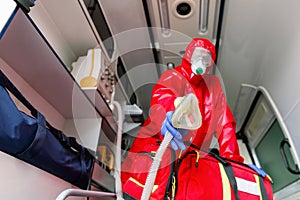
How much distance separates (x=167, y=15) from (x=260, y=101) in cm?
144

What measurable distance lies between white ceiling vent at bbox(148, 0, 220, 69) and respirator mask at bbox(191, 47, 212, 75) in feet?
1.30

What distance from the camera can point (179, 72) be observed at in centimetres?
155

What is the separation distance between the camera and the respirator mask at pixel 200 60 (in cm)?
144

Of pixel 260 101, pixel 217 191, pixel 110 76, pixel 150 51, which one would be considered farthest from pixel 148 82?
pixel 260 101

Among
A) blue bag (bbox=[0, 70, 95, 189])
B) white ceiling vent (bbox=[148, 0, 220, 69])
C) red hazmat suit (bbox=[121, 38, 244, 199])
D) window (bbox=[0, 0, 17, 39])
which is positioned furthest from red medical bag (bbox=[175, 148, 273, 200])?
white ceiling vent (bbox=[148, 0, 220, 69])

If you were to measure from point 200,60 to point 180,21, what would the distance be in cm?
51

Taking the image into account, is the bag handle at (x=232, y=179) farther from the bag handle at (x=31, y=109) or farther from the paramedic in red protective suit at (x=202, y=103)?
the bag handle at (x=31, y=109)

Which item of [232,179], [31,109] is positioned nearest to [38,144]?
[31,109]

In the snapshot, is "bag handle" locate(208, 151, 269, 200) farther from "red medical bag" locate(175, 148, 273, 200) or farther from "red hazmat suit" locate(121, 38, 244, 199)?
"red hazmat suit" locate(121, 38, 244, 199)

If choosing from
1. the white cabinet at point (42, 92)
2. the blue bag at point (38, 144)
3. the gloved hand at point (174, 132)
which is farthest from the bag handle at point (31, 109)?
the gloved hand at point (174, 132)

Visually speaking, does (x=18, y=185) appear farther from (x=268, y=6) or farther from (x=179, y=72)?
(x=268, y=6)

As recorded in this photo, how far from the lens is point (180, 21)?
70.3 inches

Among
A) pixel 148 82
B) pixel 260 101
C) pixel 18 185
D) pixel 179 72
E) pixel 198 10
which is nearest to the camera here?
pixel 18 185

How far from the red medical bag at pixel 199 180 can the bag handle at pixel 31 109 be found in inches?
14.1
